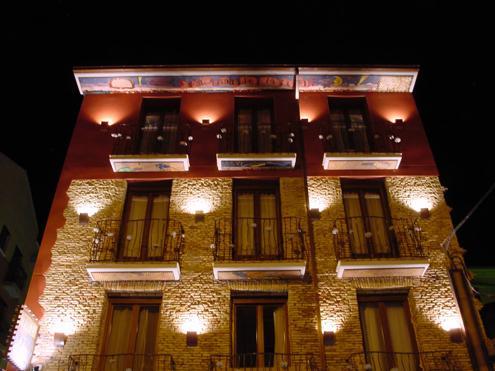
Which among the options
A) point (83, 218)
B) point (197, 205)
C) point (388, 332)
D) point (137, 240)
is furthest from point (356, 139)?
point (83, 218)

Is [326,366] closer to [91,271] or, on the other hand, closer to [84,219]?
[91,271]

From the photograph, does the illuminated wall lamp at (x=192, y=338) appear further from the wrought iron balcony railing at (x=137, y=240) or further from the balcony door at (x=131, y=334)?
the wrought iron balcony railing at (x=137, y=240)

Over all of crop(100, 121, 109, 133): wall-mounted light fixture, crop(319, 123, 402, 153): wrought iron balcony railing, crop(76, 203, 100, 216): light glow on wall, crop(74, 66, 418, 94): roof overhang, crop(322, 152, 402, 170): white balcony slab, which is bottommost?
crop(76, 203, 100, 216): light glow on wall

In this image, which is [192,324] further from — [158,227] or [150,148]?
[150,148]

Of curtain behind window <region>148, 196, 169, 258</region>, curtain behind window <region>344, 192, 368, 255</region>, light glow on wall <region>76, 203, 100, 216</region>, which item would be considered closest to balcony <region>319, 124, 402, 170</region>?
curtain behind window <region>344, 192, 368, 255</region>

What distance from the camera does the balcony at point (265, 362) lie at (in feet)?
39.2

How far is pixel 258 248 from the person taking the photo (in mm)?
14102

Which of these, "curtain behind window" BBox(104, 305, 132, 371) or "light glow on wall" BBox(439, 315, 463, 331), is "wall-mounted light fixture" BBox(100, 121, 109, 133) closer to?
"curtain behind window" BBox(104, 305, 132, 371)

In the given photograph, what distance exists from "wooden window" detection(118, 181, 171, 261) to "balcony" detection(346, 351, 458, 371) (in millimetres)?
5540

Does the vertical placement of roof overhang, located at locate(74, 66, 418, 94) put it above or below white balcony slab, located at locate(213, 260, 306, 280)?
above

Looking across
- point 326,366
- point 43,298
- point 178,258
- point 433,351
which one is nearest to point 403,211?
point 433,351

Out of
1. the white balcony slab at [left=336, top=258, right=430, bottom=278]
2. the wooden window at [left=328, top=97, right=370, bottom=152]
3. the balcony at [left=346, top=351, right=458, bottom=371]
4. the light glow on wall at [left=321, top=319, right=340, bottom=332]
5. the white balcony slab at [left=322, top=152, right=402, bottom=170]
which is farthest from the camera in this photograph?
the wooden window at [left=328, top=97, right=370, bottom=152]

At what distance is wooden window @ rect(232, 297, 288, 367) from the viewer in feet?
40.1

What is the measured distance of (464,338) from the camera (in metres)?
12.3
